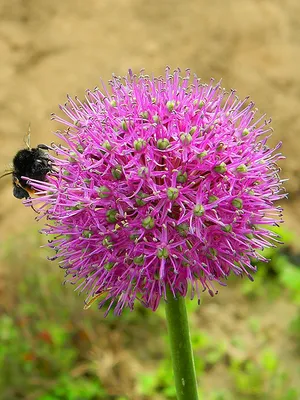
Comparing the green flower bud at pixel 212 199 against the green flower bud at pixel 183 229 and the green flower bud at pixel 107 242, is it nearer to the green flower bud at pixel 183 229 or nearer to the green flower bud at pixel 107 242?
the green flower bud at pixel 183 229

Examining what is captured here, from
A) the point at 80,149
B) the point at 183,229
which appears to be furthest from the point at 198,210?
the point at 80,149

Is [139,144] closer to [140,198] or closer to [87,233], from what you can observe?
[140,198]

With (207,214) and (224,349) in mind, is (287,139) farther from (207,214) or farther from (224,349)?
(207,214)

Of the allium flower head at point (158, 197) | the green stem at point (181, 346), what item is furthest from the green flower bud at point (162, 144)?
the green stem at point (181, 346)

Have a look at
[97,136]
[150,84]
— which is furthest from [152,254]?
[150,84]

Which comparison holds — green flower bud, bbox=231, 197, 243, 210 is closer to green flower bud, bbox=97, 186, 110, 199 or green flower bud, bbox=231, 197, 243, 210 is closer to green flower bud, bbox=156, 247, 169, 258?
green flower bud, bbox=156, 247, 169, 258
